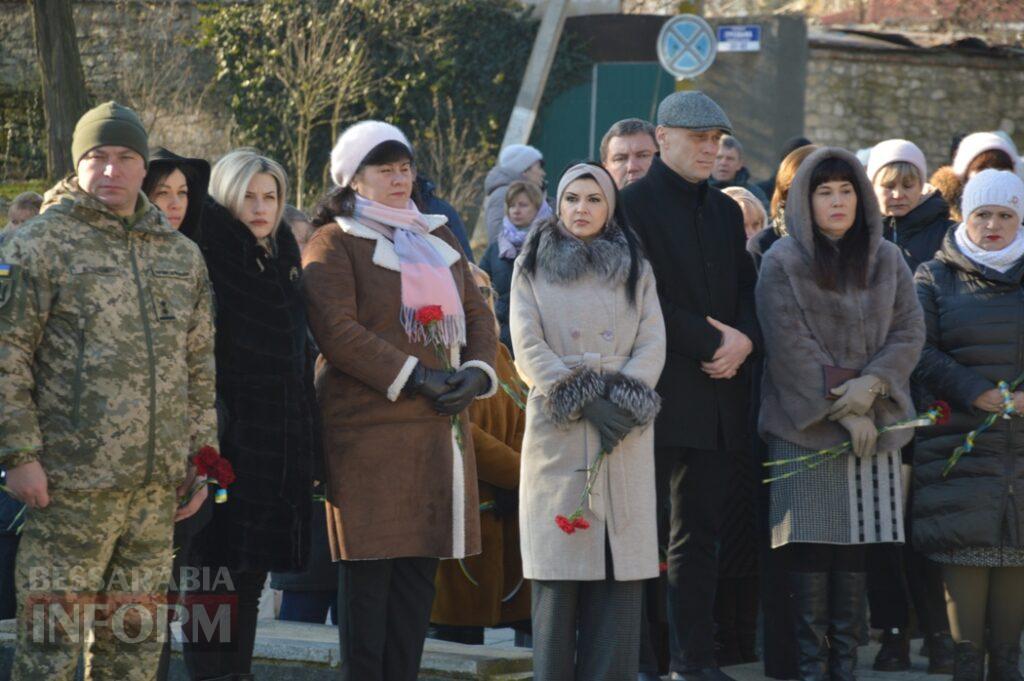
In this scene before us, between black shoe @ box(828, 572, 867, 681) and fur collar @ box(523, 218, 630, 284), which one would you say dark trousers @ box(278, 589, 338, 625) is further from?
black shoe @ box(828, 572, 867, 681)

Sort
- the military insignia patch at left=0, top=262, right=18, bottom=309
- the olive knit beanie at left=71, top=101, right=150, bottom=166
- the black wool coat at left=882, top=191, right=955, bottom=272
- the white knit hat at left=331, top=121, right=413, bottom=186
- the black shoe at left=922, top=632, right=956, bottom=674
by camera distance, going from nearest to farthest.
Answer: the military insignia patch at left=0, top=262, right=18, bottom=309 < the olive knit beanie at left=71, top=101, right=150, bottom=166 < the white knit hat at left=331, top=121, right=413, bottom=186 < the black shoe at left=922, top=632, right=956, bottom=674 < the black wool coat at left=882, top=191, right=955, bottom=272

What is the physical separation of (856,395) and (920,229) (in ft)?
5.79

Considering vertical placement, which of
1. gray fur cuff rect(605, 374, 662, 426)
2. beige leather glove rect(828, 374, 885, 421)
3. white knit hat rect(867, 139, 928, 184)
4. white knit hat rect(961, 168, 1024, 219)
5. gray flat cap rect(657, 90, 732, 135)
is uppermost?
white knit hat rect(867, 139, 928, 184)

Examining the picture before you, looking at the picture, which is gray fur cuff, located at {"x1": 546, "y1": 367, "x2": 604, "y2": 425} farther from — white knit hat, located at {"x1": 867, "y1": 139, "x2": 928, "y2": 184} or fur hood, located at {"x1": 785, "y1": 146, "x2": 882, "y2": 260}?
white knit hat, located at {"x1": 867, "y1": 139, "x2": 928, "y2": 184}

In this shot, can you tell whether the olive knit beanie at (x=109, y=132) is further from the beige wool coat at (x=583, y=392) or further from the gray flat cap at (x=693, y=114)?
the gray flat cap at (x=693, y=114)

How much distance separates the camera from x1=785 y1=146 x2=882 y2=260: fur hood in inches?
249

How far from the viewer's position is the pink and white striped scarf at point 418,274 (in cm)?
581

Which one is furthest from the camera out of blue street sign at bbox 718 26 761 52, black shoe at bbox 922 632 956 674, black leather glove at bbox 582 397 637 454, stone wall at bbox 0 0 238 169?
stone wall at bbox 0 0 238 169

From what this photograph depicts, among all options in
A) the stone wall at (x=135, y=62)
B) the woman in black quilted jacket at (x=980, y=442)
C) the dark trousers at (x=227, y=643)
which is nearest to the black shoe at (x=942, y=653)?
the woman in black quilted jacket at (x=980, y=442)

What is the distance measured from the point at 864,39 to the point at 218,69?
8.00m

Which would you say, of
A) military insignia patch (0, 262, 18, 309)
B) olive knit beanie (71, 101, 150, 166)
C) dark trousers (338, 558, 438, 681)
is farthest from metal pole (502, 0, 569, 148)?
military insignia patch (0, 262, 18, 309)

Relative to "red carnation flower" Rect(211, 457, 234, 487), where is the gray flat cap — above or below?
above

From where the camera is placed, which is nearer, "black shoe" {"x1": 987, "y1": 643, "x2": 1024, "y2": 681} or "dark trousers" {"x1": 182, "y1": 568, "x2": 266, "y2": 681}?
"dark trousers" {"x1": 182, "y1": 568, "x2": 266, "y2": 681}

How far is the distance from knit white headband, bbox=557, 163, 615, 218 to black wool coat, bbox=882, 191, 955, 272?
2.06 metres
